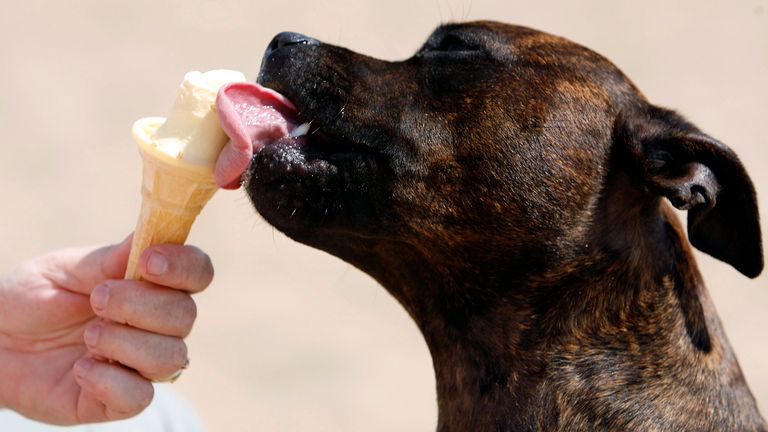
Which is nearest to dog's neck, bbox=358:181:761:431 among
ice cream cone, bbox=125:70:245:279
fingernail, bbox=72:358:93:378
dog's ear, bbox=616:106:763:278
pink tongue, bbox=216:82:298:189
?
dog's ear, bbox=616:106:763:278

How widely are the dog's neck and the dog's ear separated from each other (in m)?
0.17

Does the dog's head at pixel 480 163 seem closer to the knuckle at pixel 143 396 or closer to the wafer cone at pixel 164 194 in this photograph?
the wafer cone at pixel 164 194

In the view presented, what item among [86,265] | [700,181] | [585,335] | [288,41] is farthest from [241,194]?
[700,181]

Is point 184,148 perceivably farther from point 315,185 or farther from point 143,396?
point 143,396

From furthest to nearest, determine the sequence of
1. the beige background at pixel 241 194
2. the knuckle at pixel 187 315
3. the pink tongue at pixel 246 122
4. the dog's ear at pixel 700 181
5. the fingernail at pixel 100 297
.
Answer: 1. the beige background at pixel 241 194
2. the knuckle at pixel 187 315
3. the fingernail at pixel 100 297
4. the dog's ear at pixel 700 181
5. the pink tongue at pixel 246 122

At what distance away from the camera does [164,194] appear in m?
3.81

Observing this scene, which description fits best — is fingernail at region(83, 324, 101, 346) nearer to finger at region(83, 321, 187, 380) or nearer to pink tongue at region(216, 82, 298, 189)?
finger at region(83, 321, 187, 380)

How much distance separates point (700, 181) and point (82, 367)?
2041mm

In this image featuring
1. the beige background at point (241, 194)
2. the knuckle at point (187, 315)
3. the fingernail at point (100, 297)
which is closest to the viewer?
the fingernail at point (100, 297)

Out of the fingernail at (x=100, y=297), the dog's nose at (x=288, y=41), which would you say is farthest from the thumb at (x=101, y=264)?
the dog's nose at (x=288, y=41)

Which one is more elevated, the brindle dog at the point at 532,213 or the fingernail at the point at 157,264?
the brindle dog at the point at 532,213

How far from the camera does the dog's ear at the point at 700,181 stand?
Result: 379 centimetres

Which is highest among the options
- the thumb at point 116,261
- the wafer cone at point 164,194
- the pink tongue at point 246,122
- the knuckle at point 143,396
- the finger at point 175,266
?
the pink tongue at point 246,122

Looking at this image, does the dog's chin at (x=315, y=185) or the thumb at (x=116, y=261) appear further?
the thumb at (x=116, y=261)
